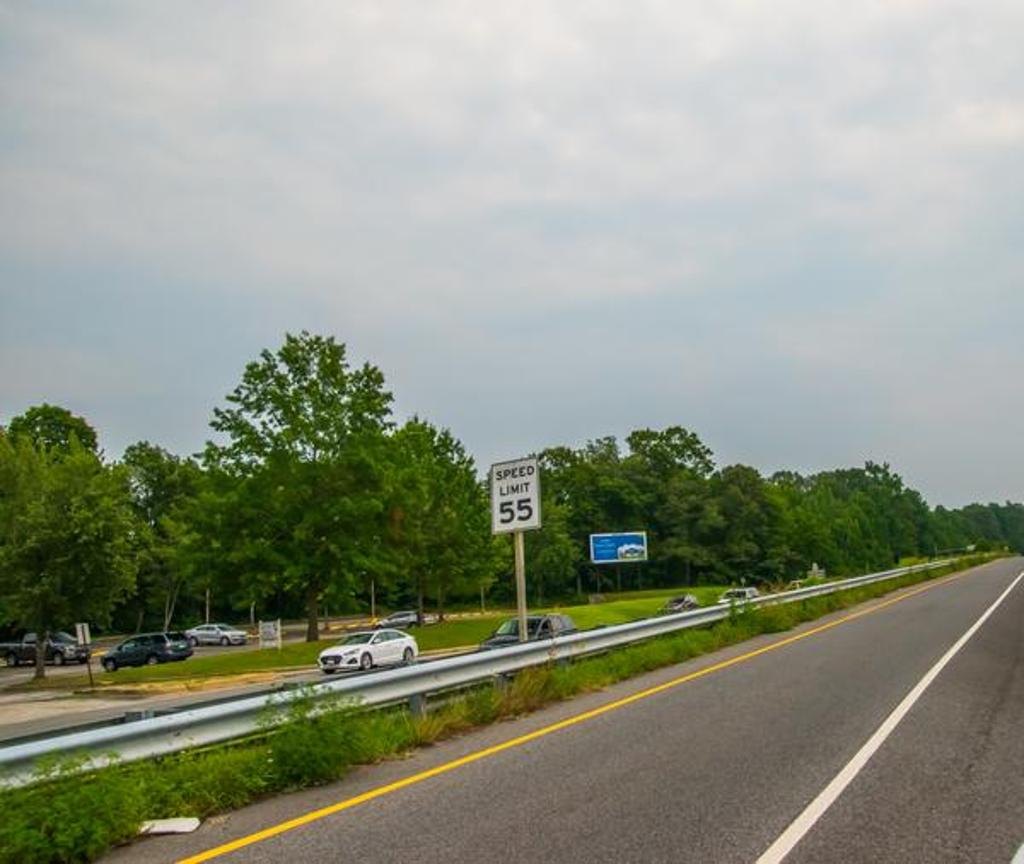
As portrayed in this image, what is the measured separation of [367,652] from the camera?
30.5 metres

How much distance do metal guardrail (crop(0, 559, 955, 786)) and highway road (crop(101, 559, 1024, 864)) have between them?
34.0 inches

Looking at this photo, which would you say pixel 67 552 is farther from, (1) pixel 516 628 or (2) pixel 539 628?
(2) pixel 539 628

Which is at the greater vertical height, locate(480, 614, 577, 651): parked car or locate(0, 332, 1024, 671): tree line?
locate(0, 332, 1024, 671): tree line

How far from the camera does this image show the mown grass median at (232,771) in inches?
237

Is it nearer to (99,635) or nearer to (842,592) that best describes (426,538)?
(842,592)

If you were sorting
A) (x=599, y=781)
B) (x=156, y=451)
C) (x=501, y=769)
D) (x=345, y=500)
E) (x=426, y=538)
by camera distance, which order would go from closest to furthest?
1. (x=599, y=781)
2. (x=501, y=769)
3. (x=345, y=500)
4. (x=426, y=538)
5. (x=156, y=451)

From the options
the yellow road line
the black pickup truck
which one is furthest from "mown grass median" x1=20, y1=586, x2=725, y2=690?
the yellow road line

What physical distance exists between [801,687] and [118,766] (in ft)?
29.6

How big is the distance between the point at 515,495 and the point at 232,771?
21.8ft

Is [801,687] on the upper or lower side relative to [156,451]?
lower

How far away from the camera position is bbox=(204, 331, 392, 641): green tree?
134 feet

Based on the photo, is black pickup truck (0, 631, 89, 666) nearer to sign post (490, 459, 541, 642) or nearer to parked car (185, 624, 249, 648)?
parked car (185, 624, 249, 648)

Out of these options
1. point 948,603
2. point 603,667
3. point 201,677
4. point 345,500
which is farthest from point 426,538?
point 603,667

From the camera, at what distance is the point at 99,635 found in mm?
85625
